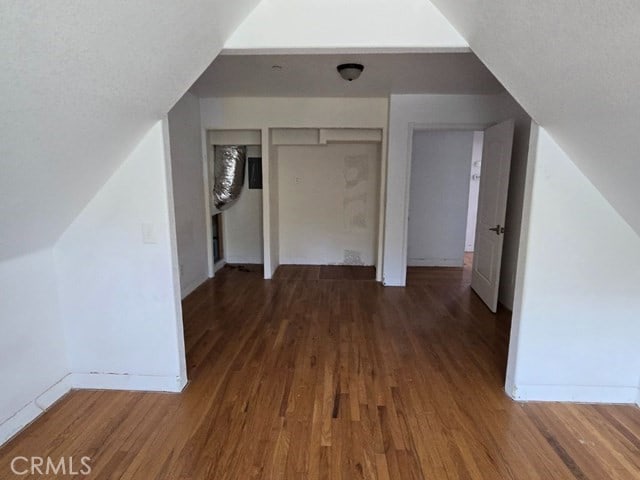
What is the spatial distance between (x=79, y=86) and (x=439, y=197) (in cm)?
502

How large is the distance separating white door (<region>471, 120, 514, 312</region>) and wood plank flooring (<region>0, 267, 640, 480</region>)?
2.41 ft

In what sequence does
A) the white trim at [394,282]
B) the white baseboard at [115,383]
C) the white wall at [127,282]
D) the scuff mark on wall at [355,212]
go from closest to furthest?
the white wall at [127,282], the white baseboard at [115,383], the white trim at [394,282], the scuff mark on wall at [355,212]

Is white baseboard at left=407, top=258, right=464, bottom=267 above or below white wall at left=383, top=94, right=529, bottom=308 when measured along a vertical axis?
below

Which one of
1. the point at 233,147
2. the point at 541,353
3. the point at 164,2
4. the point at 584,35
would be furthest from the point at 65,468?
the point at 233,147

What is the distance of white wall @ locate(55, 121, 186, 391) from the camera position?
7.16 feet

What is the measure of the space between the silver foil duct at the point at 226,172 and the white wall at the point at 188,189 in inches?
15.8

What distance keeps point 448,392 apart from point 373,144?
3670mm

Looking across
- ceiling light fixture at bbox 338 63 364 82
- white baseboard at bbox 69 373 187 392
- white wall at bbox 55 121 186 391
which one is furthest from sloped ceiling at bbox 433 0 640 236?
white baseboard at bbox 69 373 187 392

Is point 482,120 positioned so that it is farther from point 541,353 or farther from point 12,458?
point 12,458

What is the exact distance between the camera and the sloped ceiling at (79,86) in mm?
1120

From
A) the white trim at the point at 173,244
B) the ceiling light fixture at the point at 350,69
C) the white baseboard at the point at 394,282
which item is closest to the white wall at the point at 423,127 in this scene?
the white baseboard at the point at 394,282

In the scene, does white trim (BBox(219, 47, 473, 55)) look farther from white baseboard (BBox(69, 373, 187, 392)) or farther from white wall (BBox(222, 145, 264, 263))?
white wall (BBox(222, 145, 264, 263))

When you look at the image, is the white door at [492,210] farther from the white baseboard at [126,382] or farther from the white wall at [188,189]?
the white wall at [188,189]

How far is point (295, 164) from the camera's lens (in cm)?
530
